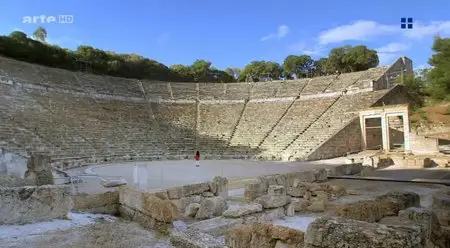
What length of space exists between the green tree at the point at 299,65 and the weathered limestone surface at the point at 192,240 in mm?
46952

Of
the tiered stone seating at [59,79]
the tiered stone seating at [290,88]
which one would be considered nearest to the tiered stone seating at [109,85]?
the tiered stone seating at [59,79]

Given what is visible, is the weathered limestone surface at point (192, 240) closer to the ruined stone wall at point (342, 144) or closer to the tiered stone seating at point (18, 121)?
the tiered stone seating at point (18, 121)

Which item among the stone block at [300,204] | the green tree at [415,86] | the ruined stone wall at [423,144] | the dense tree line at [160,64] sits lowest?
the stone block at [300,204]

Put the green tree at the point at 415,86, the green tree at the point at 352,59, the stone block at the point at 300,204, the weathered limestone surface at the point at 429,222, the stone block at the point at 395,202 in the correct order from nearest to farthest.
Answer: the weathered limestone surface at the point at 429,222, the stone block at the point at 395,202, the stone block at the point at 300,204, the green tree at the point at 415,86, the green tree at the point at 352,59

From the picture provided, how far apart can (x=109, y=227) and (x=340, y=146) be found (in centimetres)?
2125

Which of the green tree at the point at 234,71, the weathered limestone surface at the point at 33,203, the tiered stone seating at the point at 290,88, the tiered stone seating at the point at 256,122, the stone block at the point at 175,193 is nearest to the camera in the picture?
the weathered limestone surface at the point at 33,203

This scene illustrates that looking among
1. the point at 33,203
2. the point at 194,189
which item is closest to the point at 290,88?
the point at 194,189

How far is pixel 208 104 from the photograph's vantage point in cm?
3384

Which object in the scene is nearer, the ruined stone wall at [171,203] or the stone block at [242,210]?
the ruined stone wall at [171,203]

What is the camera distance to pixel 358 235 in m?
2.38

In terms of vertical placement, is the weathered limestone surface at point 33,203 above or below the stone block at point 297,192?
above

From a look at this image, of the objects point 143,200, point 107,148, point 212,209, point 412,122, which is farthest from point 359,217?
point 412,122

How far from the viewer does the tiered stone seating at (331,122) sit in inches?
943

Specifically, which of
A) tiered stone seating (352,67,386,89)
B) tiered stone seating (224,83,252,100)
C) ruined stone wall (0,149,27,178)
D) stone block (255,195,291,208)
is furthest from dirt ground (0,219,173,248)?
tiered stone seating (224,83,252,100)
